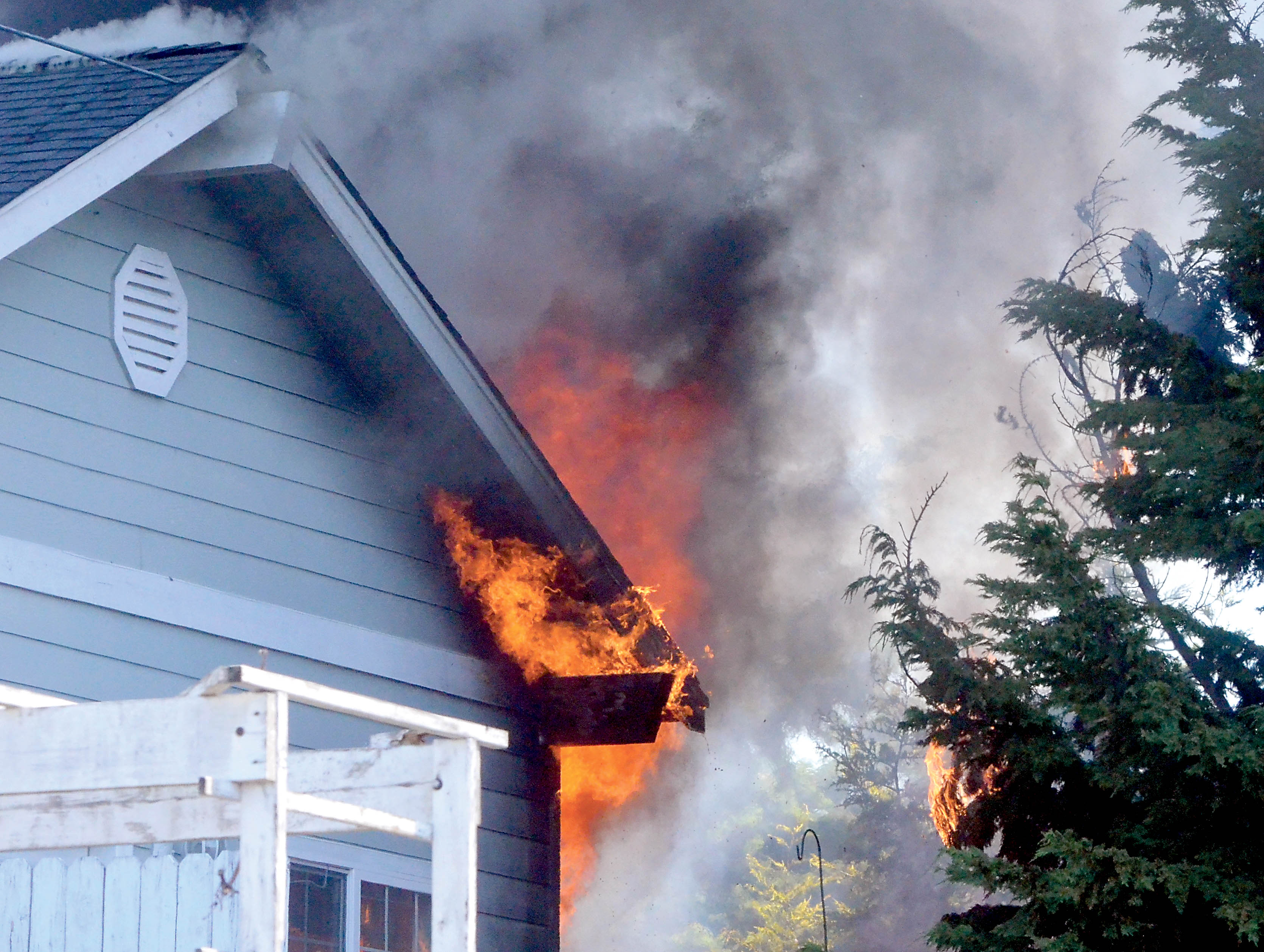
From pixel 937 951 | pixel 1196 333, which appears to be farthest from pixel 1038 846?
pixel 1196 333

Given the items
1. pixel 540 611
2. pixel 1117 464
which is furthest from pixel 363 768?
pixel 1117 464

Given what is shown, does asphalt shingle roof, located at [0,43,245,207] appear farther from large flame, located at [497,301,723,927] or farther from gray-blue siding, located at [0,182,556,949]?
large flame, located at [497,301,723,927]

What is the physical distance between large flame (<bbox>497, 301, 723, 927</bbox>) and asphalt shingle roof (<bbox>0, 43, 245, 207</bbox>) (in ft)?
10.9

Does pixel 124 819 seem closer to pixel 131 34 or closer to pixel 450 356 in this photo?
pixel 450 356

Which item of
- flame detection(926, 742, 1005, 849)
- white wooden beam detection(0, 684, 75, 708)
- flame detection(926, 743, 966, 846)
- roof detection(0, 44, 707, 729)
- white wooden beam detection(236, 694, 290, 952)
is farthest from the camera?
flame detection(926, 743, 966, 846)

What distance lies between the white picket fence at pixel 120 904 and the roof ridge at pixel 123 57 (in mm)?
3950

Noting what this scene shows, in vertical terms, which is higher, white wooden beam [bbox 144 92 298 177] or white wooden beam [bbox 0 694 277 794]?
white wooden beam [bbox 144 92 298 177]

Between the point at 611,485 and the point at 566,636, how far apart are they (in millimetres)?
2054

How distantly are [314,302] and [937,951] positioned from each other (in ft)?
17.6

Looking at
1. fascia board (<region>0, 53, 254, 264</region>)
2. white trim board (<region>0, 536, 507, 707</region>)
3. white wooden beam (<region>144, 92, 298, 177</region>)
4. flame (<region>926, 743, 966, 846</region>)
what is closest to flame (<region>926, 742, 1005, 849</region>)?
flame (<region>926, 743, 966, 846</region>)

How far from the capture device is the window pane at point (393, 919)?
6.96m

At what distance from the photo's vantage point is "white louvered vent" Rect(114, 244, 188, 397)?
6.69 m

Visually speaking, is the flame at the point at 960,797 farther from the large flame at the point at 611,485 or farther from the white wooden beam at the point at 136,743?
the white wooden beam at the point at 136,743

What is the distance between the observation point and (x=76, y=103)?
7102 millimetres
